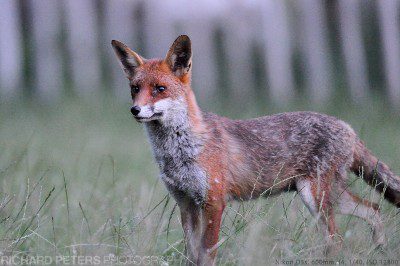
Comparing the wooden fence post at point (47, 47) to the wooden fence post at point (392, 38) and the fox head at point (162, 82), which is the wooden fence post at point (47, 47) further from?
the fox head at point (162, 82)

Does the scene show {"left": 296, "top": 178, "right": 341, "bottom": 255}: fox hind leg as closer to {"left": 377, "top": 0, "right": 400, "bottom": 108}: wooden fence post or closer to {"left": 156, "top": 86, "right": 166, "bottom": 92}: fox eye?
{"left": 156, "top": 86, "right": 166, "bottom": 92}: fox eye

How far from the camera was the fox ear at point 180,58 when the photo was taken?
22.8ft

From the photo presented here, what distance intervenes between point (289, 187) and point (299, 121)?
83cm

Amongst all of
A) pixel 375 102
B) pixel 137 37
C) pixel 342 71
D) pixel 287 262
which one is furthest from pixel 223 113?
pixel 137 37

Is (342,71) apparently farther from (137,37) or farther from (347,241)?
(347,241)

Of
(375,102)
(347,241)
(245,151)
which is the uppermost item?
(245,151)

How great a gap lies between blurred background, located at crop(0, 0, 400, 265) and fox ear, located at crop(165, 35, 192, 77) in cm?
155

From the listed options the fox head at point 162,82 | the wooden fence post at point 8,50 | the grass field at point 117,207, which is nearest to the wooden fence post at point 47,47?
the wooden fence post at point 8,50

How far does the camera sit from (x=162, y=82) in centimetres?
684

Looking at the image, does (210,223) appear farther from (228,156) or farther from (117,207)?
(117,207)

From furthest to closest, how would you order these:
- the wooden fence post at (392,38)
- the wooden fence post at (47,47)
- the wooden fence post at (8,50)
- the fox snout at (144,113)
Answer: the wooden fence post at (47,47)
the wooden fence post at (8,50)
the wooden fence post at (392,38)
the fox snout at (144,113)

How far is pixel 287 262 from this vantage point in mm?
5746

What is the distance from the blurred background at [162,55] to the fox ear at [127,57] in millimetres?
1571

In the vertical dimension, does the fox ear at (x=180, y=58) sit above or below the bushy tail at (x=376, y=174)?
above
